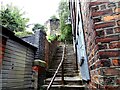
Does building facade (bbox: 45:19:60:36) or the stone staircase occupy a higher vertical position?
building facade (bbox: 45:19:60:36)

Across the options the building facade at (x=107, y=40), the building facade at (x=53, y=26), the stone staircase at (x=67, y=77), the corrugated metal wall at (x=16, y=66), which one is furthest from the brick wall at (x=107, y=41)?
the building facade at (x=53, y=26)

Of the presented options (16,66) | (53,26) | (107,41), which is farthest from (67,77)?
(53,26)

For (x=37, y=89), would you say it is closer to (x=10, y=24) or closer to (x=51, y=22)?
(x=10, y=24)

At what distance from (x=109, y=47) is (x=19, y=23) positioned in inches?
488

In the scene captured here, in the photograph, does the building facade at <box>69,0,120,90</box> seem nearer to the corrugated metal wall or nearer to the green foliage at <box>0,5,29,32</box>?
the corrugated metal wall

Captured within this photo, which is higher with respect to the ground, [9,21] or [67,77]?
[9,21]

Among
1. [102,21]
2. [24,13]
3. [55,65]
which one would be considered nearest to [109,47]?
[102,21]

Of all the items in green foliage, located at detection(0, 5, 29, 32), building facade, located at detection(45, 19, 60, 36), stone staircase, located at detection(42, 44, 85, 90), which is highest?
building facade, located at detection(45, 19, 60, 36)

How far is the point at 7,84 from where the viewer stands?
16.7ft

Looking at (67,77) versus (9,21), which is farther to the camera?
(9,21)

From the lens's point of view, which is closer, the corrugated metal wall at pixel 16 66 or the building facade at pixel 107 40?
the building facade at pixel 107 40

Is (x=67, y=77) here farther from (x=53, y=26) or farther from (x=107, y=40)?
(x=53, y=26)

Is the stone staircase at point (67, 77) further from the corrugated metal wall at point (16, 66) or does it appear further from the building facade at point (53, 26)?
the building facade at point (53, 26)

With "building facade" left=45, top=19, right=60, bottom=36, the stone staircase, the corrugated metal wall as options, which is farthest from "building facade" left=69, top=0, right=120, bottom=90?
"building facade" left=45, top=19, right=60, bottom=36
